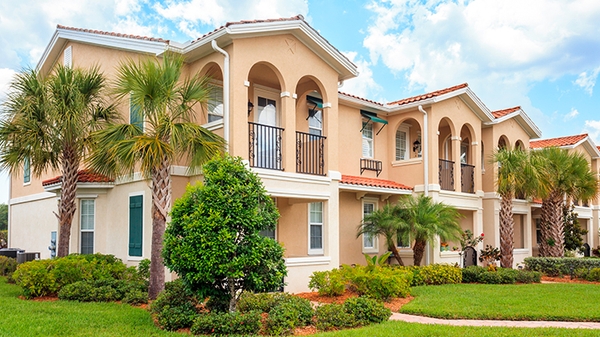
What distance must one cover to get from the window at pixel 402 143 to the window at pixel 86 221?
38.1ft

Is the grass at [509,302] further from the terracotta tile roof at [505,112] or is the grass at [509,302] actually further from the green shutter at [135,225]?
the terracotta tile roof at [505,112]

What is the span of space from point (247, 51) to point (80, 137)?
17.2 feet

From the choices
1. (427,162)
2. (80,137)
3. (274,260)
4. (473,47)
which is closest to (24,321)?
(274,260)

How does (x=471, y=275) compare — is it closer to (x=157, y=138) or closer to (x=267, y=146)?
(x=267, y=146)

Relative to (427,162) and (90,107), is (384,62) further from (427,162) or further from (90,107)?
(90,107)

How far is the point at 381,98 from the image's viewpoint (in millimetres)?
20797

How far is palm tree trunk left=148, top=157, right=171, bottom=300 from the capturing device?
12047 millimetres

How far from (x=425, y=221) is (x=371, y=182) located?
2540mm

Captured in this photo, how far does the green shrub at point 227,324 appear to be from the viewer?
9.20 m

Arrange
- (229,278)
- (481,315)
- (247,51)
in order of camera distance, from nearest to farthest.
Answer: (229,278) < (481,315) < (247,51)

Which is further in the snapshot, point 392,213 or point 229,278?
point 392,213

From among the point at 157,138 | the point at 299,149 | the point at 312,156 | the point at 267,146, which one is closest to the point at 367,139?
the point at 312,156

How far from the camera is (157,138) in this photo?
11961 mm

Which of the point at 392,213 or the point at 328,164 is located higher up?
the point at 328,164
